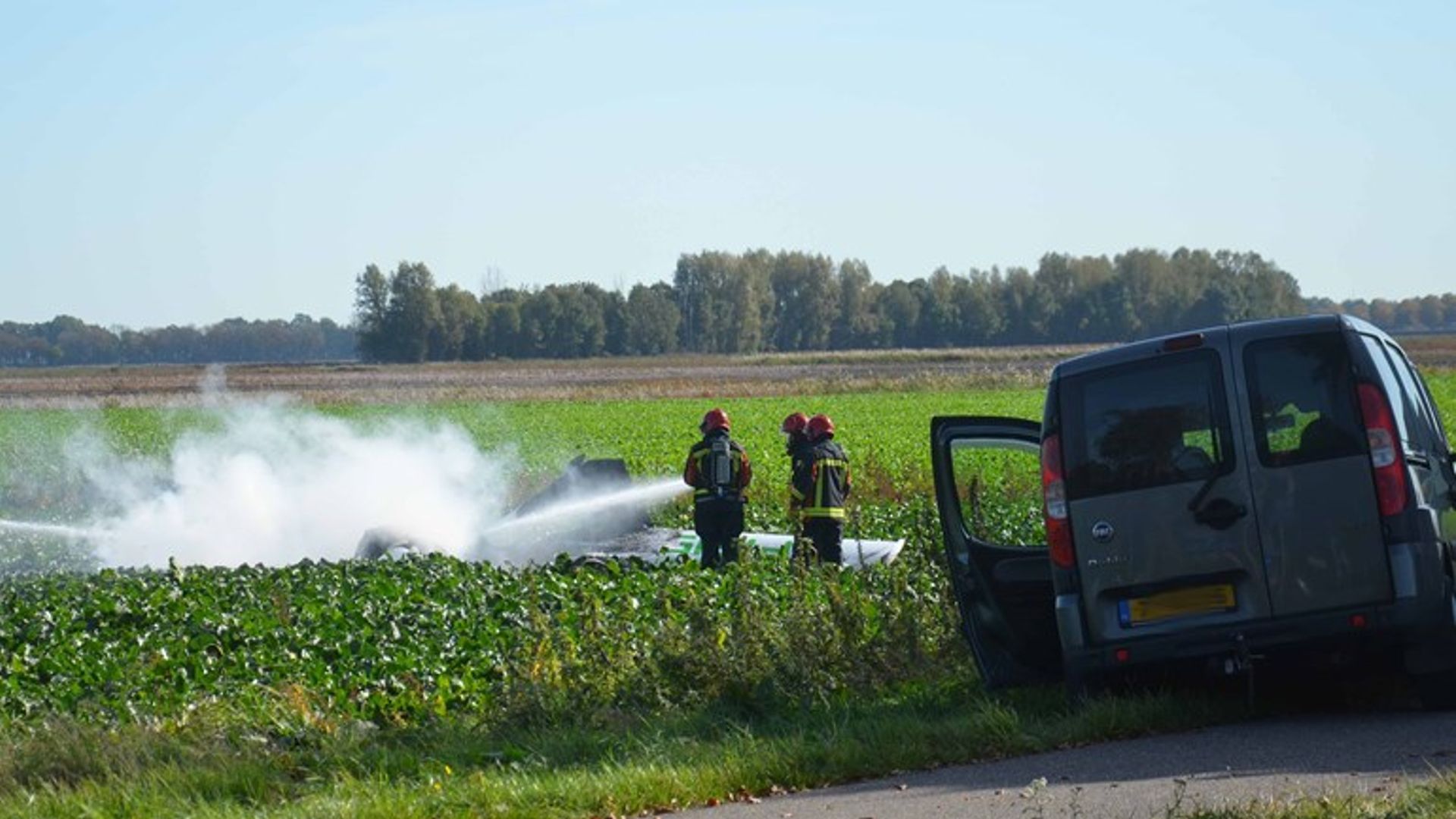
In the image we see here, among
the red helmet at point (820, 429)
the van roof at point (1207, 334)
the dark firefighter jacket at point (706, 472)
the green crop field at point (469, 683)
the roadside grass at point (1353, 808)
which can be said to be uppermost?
the van roof at point (1207, 334)

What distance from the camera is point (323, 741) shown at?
428 inches

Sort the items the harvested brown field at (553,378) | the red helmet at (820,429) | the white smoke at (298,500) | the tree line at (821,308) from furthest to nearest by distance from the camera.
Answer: the tree line at (821,308)
the harvested brown field at (553,378)
the white smoke at (298,500)
the red helmet at (820,429)

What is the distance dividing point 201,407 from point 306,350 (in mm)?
114065

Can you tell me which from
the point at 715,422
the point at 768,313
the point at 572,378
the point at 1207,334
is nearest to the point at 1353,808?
the point at 1207,334

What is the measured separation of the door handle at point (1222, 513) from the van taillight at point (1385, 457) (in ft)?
2.12

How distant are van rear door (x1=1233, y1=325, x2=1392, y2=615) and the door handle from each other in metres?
0.10

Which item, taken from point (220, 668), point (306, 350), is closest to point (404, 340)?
point (306, 350)

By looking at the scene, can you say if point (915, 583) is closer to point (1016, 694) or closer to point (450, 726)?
point (1016, 694)

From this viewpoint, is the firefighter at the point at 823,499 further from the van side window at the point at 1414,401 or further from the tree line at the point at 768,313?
the tree line at the point at 768,313

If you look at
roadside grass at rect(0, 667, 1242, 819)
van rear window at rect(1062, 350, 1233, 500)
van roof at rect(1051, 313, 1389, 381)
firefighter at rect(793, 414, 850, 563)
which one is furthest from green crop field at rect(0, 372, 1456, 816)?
van roof at rect(1051, 313, 1389, 381)

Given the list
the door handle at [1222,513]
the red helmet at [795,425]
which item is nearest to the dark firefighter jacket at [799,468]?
the red helmet at [795,425]

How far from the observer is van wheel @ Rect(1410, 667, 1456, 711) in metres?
10.1

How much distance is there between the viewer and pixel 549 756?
33.0 feet

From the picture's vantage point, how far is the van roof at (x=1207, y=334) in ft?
33.4
